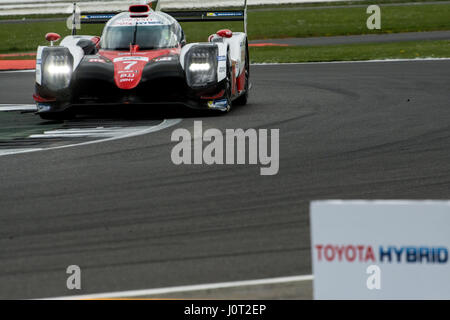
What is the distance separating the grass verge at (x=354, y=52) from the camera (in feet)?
67.6

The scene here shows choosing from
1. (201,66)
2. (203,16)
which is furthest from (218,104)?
(203,16)

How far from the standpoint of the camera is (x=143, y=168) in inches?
318

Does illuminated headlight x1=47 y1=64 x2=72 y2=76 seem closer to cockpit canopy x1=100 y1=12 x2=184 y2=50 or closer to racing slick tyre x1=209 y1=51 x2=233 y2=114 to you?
cockpit canopy x1=100 y1=12 x2=184 y2=50

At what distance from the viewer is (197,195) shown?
6.90m

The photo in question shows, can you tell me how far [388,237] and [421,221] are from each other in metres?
0.11

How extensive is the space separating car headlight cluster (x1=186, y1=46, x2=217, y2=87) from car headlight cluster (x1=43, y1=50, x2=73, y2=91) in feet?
4.62

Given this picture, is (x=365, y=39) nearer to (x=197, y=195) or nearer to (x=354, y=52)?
Answer: (x=354, y=52)

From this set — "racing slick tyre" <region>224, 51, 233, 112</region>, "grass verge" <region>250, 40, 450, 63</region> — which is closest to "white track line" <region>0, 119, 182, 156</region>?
"racing slick tyre" <region>224, 51, 233, 112</region>

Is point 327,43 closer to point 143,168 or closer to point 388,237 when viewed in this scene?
point 143,168

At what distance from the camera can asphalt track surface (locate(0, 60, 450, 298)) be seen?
5.07m

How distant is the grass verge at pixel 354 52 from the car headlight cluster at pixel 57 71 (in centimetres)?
993

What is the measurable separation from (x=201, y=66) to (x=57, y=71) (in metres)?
1.69

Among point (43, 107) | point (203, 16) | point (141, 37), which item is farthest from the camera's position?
point (203, 16)

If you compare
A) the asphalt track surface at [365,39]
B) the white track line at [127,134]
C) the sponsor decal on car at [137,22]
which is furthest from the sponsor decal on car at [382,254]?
the asphalt track surface at [365,39]
